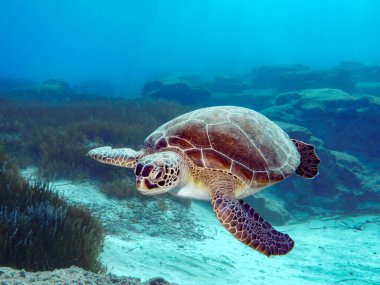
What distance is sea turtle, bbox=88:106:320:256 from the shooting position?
3330mm

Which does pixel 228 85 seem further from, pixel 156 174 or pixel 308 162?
pixel 156 174

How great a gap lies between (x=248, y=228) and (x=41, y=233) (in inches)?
111

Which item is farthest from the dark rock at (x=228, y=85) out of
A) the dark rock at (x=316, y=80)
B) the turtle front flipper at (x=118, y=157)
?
the turtle front flipper at (x=118, y=157)

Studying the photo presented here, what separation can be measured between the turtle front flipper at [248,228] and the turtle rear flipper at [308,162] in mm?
1819

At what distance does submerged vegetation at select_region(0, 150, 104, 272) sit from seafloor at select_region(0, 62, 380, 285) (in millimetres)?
449

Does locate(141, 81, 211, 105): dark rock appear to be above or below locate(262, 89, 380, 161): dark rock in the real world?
above

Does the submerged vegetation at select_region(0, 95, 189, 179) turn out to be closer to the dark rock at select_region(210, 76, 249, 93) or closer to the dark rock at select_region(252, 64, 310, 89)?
the dark rock at select_region(210, 76, 249, 93)

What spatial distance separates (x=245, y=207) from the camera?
150 inches

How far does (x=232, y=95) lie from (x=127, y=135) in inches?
774

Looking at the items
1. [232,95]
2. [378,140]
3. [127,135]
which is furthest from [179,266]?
[232,95]

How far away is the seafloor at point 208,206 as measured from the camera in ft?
18.6

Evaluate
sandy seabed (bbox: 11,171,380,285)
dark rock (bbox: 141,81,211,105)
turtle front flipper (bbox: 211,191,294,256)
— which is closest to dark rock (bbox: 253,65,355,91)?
dark rock (bbox: 141,81,211,105)

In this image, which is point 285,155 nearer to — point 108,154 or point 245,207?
point 245,207

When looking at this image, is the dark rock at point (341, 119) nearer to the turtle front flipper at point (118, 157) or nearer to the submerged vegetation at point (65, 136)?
the submerged vegetation at point (65, 136)
